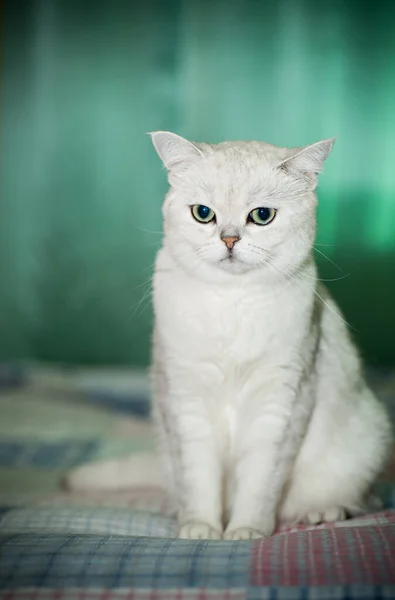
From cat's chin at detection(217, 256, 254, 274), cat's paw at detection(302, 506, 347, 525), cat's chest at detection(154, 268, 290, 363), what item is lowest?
cat's paw at detection(302, 506, 347, 525)

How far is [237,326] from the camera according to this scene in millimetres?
1635

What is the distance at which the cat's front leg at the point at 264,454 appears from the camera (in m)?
1.59

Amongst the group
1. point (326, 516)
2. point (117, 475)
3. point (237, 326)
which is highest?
point (237, 326)

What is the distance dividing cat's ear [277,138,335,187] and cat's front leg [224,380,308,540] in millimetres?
444

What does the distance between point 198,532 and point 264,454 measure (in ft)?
0.68

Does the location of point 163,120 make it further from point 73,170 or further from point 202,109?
point 73,170

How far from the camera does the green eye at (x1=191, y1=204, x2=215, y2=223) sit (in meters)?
1.60

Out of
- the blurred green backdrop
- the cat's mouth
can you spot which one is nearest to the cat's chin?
the cat's mouth

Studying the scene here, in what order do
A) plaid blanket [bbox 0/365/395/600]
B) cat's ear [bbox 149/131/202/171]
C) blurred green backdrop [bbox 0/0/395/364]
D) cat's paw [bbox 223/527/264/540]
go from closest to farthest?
1. plaid blanket [bbox 0/365/395/600]
2. cat's paw [bbox 223/527/264/540]
3. cat's ear [bbox 149/131/202/171]
4. blurred green backdrop [bbox 0/0/395/364]

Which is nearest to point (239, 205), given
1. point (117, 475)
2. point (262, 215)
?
point (262, 215)

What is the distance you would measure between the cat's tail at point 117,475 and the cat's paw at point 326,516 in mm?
502

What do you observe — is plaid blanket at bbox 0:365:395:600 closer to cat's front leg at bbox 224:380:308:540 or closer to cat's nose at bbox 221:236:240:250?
cat's front leg at bbox 224:380:308:540

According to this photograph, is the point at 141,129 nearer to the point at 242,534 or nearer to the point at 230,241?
the point at 230,241

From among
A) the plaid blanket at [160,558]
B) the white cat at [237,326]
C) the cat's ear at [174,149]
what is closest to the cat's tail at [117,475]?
the plaid blanket at [160,558]
